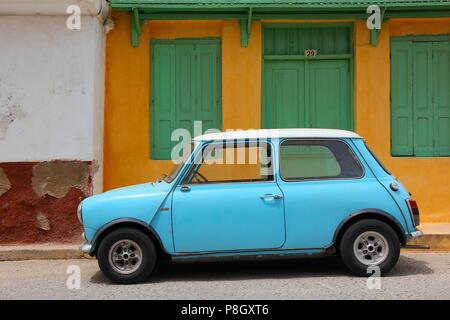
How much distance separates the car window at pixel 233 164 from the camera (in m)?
6.61

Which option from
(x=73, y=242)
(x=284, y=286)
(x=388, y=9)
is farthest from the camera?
(x=388, y=9)

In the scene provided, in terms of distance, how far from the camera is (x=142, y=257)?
6.46 metres

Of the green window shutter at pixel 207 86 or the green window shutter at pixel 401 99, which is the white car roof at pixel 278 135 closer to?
the green window shutter at pixel 207 86

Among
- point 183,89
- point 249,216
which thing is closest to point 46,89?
point 183,89


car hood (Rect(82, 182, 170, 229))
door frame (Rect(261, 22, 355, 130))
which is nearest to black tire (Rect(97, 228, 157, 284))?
car hood (Rect(82, 182, 170, 229))

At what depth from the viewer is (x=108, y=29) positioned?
9.53m

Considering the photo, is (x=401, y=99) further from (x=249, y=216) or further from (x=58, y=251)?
(x=58, y=251)

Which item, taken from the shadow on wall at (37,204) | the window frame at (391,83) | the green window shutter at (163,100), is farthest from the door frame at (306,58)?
the shadow on wall at (37,204)

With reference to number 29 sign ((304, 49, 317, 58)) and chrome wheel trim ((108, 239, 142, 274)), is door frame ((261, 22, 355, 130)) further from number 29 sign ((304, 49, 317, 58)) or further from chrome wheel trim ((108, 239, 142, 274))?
chrome wheel trim ((108, 239, 142, 274))

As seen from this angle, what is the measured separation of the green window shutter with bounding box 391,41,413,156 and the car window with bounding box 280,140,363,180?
11.0 ft

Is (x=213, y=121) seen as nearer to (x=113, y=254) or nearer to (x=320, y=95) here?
(x=320, y=95)

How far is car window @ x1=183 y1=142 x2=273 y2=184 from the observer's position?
661 cm

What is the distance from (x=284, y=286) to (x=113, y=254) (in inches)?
76.1

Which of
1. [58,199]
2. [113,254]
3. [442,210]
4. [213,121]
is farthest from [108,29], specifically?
[442,210]
